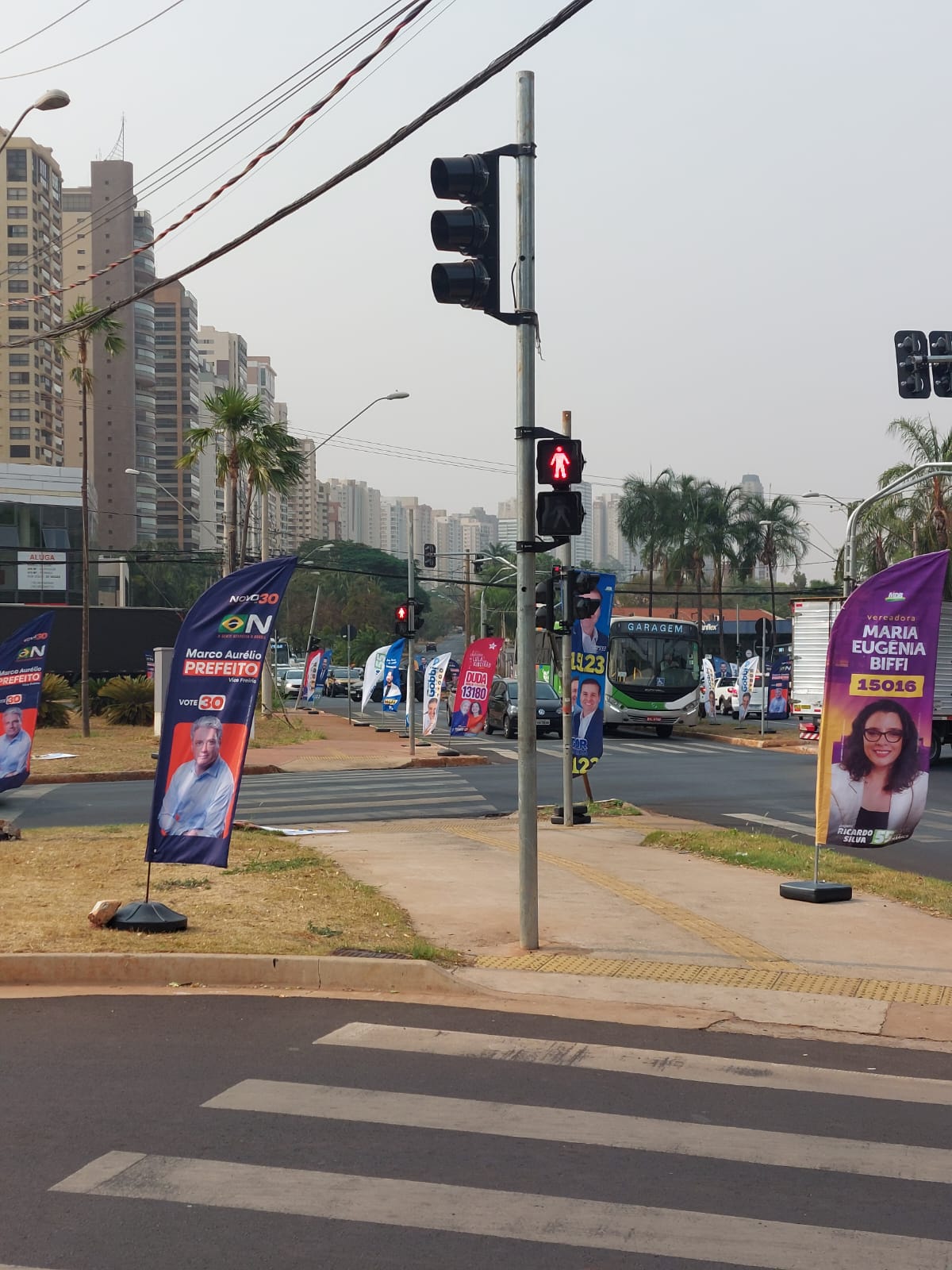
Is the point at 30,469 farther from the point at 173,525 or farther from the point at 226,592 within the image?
the point at 173,525

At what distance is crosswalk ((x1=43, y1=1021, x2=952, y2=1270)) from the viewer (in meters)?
4.64

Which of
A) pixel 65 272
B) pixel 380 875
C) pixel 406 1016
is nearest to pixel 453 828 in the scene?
pixel 380 875

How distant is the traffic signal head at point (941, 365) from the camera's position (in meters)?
18.9

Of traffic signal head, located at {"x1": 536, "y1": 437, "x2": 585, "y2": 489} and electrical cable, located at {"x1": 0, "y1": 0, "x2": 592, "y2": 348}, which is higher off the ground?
electrical cable, located at {"x1": 0, "y1": 0, "x2": 592, "y2": 348}

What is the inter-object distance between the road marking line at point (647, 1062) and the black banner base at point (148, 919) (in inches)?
94.2

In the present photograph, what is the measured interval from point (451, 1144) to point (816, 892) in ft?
21.4

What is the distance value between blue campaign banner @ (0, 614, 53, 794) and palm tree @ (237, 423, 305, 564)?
68.2 ft

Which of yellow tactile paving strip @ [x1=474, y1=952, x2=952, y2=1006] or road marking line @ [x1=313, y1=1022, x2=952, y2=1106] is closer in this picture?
road marking line @ [x1=313, y1=1022, x2=952, y2=1106]

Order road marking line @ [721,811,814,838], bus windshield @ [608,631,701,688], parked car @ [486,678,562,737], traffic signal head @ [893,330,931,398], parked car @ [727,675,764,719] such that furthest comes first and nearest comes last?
1. parked car @ [727,675,764,719]
2. bus windshield @ [608,631,701,688]
3. parked car @ [486,678,562,737]
4. traffic signal head @ [893,330,931,398]
5. road marking line @ [721,811,814,838]

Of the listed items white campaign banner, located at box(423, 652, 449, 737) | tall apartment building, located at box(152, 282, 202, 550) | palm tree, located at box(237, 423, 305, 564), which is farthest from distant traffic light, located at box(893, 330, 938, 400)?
tall apartment building, located at box(152, 282, 202, 550)

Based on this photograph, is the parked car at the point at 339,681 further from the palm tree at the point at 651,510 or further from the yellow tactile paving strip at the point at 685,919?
the yellow tactile paving strip at the point at 685,919

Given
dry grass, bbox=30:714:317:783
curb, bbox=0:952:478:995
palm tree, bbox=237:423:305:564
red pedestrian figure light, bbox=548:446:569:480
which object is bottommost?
curb, bbox=0:952:478:995

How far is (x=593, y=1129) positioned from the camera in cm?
580

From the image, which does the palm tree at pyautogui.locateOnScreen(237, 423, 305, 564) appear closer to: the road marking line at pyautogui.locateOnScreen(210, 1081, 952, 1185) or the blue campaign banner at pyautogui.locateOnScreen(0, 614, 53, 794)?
the blue campaign banner at pyautogui.locateOnScreen(0, 614, 53, 794)
